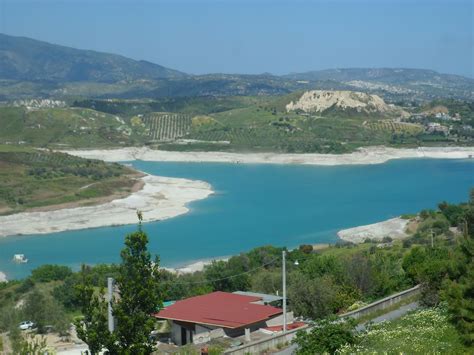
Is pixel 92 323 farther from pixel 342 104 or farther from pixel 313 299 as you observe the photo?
pixel 342 104

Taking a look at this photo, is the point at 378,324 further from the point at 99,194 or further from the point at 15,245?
the point at 99,194

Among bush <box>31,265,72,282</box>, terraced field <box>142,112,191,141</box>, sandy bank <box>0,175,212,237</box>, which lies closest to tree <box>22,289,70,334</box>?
bush <box>31,265,72,282</box>

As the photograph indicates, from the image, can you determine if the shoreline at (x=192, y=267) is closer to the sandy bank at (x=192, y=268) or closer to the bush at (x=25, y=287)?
the sandy bank at (x=192, y=268)

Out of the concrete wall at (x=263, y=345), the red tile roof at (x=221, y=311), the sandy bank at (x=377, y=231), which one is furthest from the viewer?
the sandy bank at (x=377, y=231)

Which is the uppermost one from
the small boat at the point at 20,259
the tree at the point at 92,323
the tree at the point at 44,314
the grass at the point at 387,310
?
the tree at the point at 92,323

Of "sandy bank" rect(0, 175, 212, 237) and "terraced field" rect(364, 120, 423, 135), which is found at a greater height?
"terraced field" rect(364, 120, 423, 135)

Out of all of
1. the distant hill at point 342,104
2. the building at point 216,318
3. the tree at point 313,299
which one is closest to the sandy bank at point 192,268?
the building at point 216,318

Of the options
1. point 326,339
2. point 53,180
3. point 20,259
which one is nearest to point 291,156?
point 53,180

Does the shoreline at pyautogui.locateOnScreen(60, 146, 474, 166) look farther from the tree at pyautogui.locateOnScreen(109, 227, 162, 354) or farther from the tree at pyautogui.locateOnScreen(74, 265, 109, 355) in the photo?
the tree at pyautogui.locateOnScreen(74, 265, 109, 355)
